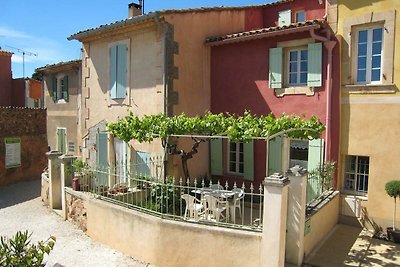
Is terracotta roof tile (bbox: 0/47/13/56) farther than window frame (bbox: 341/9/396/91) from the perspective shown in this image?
Yes

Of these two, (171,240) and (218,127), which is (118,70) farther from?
(171,240)

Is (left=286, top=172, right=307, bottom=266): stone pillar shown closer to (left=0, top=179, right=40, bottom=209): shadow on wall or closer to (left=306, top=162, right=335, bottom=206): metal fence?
(left=306, top=162, right=335, bottom=206): metal fence

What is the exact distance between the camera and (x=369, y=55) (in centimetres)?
934

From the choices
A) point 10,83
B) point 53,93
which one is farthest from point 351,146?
point 10,83

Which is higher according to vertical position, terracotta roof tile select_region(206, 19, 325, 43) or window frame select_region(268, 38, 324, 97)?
terracotta roof tile select_region(206, 19, 325, 43)

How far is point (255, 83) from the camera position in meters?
11.4

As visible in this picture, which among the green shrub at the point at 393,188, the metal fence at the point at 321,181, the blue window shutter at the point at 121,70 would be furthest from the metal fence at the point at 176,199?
the green shrub at the point at 393,188

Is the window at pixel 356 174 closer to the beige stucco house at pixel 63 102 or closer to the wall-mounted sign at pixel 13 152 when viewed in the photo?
the beige stucco house at pixel 63 102

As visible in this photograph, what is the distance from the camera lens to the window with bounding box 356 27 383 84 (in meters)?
9.19

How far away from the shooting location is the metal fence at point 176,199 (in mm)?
7770

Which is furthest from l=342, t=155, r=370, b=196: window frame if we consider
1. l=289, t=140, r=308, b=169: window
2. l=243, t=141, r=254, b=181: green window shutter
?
l=243, t=141, r=254, b=181: green window shutter

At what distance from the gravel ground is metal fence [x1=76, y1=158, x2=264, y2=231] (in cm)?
132

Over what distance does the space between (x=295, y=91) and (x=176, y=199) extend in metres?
5.15

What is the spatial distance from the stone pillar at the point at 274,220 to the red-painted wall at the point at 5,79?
78.3 ft
